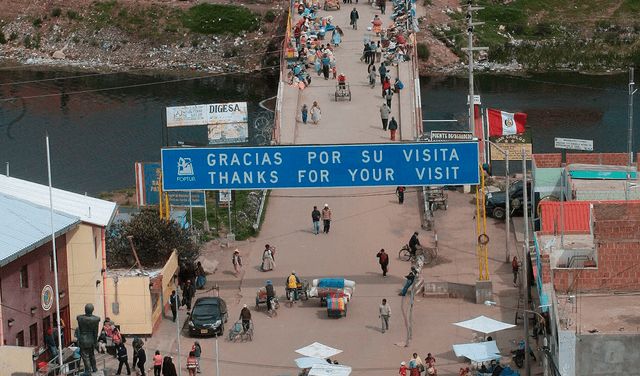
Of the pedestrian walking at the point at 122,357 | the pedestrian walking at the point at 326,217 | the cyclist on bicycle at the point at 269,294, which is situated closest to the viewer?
the pedestrian walking at the point at 122,357

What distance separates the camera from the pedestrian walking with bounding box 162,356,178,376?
45469 millimetres

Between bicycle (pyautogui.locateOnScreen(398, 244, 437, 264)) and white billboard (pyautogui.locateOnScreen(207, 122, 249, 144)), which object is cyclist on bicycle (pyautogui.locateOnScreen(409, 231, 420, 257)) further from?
white billboard (pyautogui.locateOnScreen(207, 122, 249, 144))

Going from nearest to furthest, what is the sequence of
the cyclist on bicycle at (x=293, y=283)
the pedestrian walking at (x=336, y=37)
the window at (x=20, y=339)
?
1. the window at (x=20, y=339)
2. the cyclist on bicycle at (x=293, y=283)
3. the pedestrian walking at (x=336, y=37)

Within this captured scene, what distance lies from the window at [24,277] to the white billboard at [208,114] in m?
19.9

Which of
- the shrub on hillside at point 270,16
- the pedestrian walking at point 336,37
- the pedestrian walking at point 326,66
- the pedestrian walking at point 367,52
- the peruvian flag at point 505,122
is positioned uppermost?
the shrub on hillside at point 270,16

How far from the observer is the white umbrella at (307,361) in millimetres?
45094

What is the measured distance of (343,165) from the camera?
52.5 metres

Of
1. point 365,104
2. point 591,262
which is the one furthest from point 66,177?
point 591,262

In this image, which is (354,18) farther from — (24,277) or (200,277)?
(24,277)

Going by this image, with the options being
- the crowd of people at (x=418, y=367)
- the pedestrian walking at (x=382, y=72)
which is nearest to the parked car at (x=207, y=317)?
the crowd of people at (x=418, y=367)

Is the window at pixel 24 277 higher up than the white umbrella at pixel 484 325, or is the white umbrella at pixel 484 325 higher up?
the window at pixel 24 277

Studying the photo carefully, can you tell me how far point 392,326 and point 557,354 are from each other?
1188cm

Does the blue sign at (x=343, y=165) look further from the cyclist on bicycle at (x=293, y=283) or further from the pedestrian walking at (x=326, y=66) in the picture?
the pedestrian walking at (x=326, y=66)

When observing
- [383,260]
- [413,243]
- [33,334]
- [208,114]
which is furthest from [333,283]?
[208,114]
